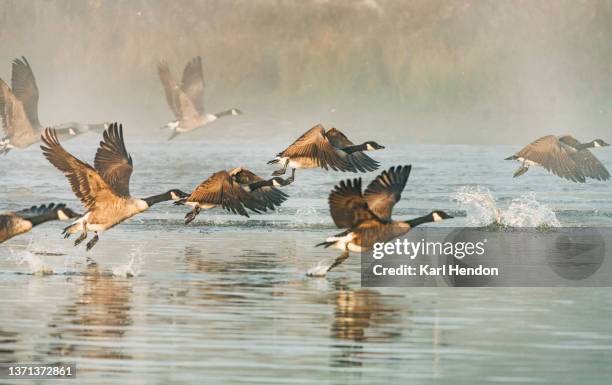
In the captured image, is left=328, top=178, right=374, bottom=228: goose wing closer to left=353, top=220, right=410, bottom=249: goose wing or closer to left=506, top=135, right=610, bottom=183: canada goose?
left=353, top=220, right=410, bottom=249: goose wing

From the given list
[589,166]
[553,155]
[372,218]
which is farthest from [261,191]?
[589,166]

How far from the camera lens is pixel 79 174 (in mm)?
20781

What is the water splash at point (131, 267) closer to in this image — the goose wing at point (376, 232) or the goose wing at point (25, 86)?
the goose wing at point (376, 232)

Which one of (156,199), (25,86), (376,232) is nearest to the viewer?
(376,232)

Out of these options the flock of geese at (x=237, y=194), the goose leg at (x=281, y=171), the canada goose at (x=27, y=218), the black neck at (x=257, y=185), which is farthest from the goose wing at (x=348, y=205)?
the goose leg at (x=281, y=171)

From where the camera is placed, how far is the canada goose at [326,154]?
2320 centimetres

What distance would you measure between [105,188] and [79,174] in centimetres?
48

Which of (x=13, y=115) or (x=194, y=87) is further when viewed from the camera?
(x=194, y=87)

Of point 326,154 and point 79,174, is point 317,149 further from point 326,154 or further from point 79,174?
point 79,174

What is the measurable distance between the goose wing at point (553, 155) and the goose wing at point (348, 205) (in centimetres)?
1013

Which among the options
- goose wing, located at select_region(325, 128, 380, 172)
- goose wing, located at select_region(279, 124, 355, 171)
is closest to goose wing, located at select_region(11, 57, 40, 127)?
goose wing, located at select_region(279, 124, 355, 171)

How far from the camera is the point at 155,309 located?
1761cm

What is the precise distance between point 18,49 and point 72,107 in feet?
30.2

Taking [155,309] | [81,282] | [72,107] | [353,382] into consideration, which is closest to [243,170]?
[81,282]
